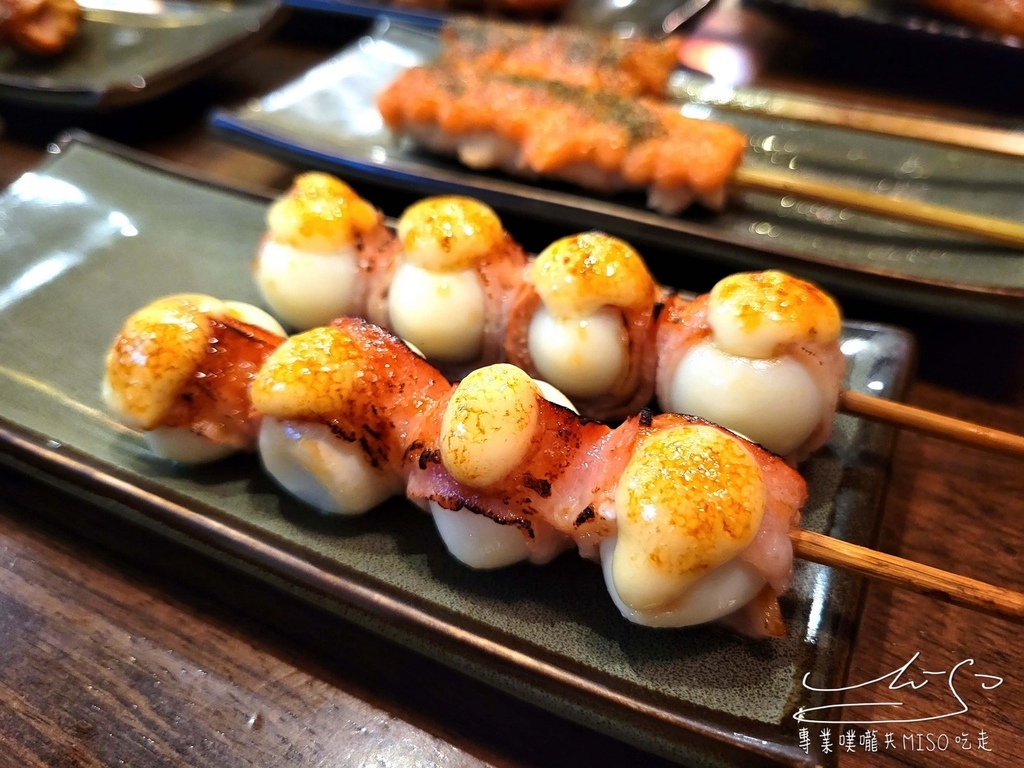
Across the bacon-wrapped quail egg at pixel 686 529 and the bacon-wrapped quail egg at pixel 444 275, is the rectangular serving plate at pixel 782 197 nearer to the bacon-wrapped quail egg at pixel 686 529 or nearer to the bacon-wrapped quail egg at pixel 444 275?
the bacon-wrapped quail egg at pixel 444 275

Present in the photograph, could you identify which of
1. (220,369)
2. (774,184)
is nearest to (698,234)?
(774,184)

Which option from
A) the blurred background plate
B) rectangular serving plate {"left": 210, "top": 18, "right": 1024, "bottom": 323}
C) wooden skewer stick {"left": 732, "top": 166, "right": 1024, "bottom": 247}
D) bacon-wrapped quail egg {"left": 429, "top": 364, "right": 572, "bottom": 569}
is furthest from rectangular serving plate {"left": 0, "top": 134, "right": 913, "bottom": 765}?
the blurred background plate

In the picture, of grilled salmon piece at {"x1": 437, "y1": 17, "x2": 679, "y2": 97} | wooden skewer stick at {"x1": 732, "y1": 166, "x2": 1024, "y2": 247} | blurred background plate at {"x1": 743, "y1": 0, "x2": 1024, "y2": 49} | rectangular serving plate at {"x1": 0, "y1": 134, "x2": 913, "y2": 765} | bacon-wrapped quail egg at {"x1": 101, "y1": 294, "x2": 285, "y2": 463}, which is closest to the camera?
rectangular serving plate at {"x1": 0, "y1": 134, "x2": 913, "y2": 765}

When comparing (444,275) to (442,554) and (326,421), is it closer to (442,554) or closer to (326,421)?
(326,421)

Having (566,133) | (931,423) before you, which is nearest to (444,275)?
(566,133)
